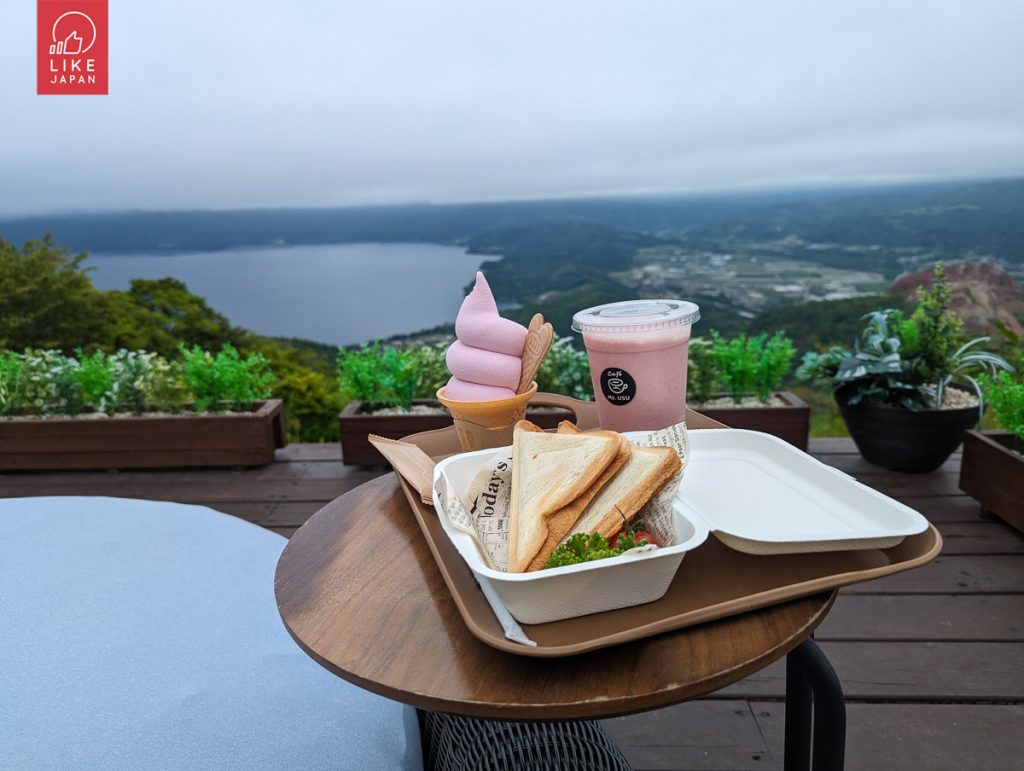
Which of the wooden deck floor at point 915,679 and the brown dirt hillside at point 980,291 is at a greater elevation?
the brown dirt hillside at point 980,291

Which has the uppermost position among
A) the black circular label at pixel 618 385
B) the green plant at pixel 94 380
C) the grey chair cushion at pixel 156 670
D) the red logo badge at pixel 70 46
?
the red logo badge at pixel 70 46

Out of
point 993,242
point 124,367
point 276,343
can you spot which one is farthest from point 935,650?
point 276,343

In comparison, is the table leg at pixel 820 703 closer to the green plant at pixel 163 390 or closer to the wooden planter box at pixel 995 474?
the wooden planter box at pixel 995 474

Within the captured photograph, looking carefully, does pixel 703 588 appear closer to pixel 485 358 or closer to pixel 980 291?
pixel 485 358

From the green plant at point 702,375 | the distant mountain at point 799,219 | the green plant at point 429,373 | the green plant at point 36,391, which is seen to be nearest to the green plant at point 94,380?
the green plant at point 36,391

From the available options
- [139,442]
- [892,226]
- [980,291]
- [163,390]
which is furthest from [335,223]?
[980,291]

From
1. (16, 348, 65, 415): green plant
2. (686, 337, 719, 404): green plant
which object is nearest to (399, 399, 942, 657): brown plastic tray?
(686, 337, 719, 404): green plant

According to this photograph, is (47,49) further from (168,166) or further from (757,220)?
(168,166)
